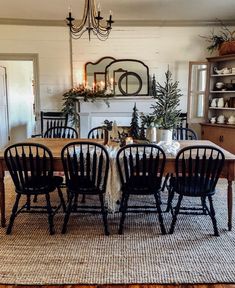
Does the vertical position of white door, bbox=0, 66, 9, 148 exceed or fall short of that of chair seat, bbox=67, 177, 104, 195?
it exceeds it

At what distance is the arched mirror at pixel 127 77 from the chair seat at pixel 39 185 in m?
3.33

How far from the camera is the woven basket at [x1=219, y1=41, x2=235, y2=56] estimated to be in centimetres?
544

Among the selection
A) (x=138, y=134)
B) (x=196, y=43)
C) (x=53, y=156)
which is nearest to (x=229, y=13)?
(x=196, y=43)

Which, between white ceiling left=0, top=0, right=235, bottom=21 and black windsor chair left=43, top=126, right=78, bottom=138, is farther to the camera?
white ceiling left=0, top=0, right=235, bottom=21

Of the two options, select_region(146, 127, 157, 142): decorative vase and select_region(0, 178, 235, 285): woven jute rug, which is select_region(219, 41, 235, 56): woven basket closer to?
select_region(146, 127, 157, 142): decorative vase

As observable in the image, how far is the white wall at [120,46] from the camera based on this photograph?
600 cm

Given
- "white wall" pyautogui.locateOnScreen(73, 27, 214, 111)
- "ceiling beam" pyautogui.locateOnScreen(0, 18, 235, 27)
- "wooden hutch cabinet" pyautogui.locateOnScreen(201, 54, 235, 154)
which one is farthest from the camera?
"white wall" pyautogui.locateOnScreen(73, 27, 214, 111)

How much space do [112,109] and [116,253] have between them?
12.7 ft

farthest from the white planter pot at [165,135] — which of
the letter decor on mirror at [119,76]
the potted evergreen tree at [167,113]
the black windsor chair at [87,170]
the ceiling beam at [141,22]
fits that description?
the ceiling beam at [141,22]

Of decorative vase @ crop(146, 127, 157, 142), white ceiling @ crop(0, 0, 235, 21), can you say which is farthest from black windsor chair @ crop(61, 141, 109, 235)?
white ceiling @ crop(0, 0, 235, 21)

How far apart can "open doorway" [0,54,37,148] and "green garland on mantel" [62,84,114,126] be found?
41.6 inches

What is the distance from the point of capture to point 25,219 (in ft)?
10.9

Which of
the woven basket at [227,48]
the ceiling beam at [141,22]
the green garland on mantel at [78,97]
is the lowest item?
the green garland on mantel at [78,97]

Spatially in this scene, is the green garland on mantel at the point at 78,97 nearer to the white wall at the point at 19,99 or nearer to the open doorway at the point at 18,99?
the open doorway at the point at 18,99
